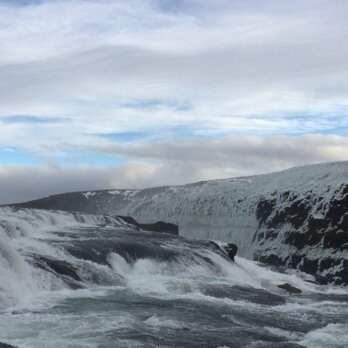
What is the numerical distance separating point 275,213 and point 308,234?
17.3 ft

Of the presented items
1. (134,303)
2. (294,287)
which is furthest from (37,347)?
(294,287)

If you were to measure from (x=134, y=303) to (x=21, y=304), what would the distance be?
3213mm

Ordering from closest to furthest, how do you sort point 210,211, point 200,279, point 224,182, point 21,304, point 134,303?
point 21,304 < point 134,303 < point 200,279 < point 210,211 < point 224,182

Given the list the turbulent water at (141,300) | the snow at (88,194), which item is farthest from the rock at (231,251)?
the snow at (88,194)

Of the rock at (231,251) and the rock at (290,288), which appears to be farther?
the rock at (231,251)

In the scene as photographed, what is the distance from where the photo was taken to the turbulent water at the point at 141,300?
12328mm

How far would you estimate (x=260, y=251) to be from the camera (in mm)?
46875

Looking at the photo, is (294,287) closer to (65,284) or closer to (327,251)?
(65,284)

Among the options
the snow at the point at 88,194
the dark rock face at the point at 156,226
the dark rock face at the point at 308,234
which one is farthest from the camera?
the snow at the point at 88,194

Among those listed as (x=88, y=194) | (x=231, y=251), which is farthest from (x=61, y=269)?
(x=88, y=194)

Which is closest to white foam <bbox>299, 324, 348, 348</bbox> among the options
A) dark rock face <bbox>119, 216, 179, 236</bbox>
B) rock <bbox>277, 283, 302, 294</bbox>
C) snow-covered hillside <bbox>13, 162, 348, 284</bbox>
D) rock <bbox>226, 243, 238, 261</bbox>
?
rock <bbox>277, 283, 302, 294</bbox>

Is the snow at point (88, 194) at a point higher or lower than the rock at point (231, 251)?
higher

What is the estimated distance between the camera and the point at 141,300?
55.3ft

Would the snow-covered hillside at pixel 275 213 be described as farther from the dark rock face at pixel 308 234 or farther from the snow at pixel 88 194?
the snow at pixel 88 194
